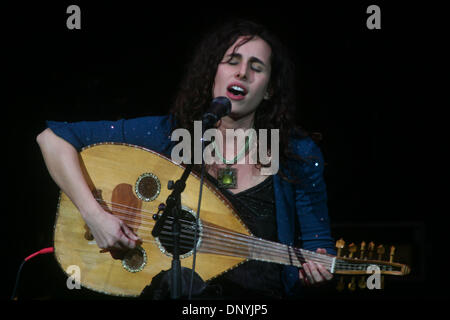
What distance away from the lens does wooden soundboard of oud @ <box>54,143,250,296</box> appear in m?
2.39

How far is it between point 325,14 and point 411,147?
3.75 feet

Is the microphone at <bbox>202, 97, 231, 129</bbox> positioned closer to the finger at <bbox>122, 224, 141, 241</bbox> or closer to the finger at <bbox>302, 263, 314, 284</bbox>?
the finger at <bbox>122, 224, 141, 241</bbox>

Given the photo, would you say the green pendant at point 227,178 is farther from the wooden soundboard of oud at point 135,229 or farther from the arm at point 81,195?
the arm at point 81,195

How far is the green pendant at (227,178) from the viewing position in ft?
8.41

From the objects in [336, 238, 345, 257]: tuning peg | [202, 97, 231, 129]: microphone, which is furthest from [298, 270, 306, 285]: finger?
[202, 97, 231, 129]: microphone

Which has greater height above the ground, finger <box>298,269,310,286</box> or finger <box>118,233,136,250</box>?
finger <box>118,233,136,250</box>

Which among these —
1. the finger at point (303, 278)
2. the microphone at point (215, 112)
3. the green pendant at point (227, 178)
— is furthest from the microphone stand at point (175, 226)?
the finger at point (303, 278)

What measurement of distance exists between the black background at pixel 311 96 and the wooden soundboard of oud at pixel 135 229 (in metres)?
0.69

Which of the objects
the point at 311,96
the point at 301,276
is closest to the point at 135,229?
the point at 301,276

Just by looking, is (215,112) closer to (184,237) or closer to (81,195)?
(184,237)

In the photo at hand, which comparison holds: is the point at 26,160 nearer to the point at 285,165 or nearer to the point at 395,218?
the point at 285,165

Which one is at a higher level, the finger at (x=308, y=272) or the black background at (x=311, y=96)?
the black background at (x=311, y=96)

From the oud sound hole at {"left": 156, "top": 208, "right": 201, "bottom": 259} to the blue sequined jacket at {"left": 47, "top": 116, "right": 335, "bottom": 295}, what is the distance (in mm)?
421

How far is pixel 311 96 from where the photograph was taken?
3539mm
